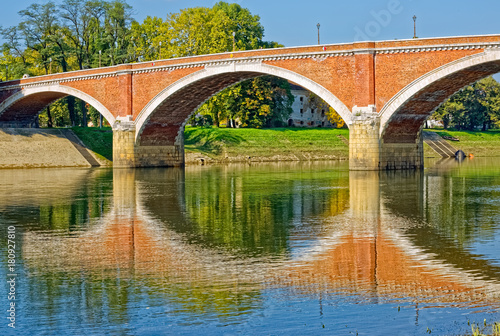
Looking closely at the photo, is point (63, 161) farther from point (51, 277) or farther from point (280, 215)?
point (51, 277)

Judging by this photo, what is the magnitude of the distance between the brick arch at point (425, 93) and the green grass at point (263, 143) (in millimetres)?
22654

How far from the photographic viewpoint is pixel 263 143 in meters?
65.3

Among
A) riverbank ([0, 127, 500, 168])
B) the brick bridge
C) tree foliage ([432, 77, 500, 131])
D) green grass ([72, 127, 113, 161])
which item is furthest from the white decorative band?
tree foliage ([432, 77, 500, 131])

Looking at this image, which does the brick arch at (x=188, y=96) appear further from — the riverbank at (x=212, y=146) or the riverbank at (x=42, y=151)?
the riverbank at (x=42, y=151)

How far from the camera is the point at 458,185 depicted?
30.9 m

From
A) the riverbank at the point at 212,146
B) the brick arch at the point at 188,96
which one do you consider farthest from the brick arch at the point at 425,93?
the riverbank at the point at 212,146

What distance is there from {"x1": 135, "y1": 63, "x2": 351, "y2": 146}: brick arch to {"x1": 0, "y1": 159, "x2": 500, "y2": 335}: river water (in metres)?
18.3

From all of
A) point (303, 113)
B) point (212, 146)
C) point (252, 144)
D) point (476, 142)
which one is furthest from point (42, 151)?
point (476, 142)

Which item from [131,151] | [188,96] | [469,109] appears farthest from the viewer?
[469,109]

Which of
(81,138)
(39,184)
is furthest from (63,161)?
(39,184)

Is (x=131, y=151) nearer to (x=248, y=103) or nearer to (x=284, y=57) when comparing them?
(x=284, y=57)

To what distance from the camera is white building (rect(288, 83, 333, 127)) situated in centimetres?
9138

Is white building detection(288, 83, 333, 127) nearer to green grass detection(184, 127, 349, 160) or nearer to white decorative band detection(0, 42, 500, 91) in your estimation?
green grass detection(184, 127, 349, 160)

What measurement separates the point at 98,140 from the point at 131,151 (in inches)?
457
